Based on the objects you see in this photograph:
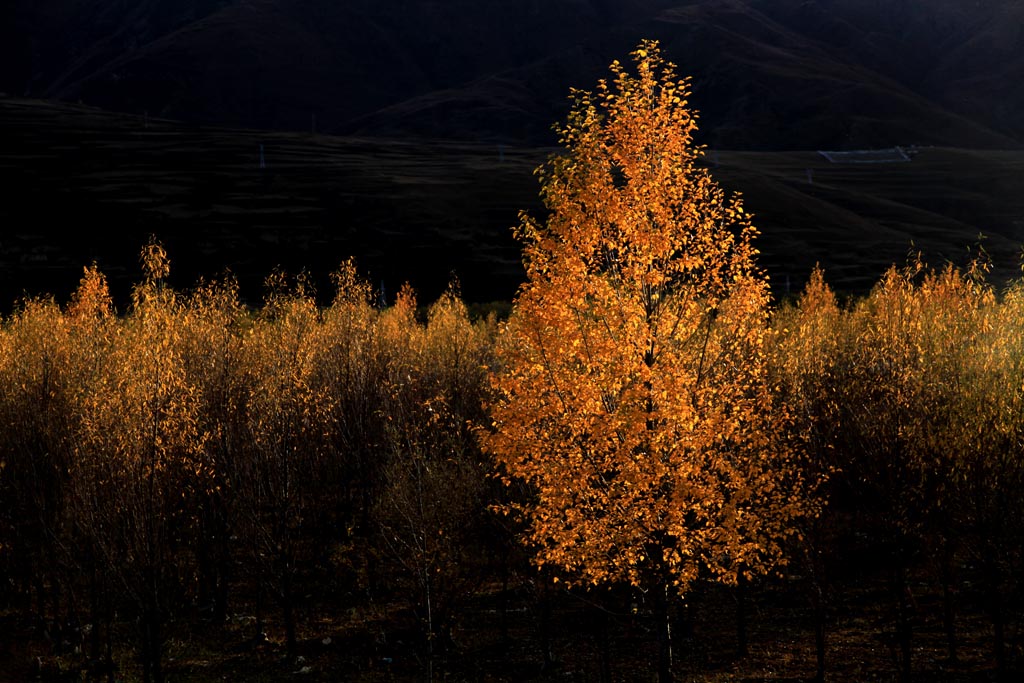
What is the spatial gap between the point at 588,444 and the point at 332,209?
121 meters

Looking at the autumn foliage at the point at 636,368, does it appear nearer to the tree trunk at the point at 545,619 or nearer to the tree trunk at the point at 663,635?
the tree trunk at the point at 663,635

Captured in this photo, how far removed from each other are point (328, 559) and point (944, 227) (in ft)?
492

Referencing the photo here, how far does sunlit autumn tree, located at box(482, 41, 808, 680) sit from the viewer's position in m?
18.8

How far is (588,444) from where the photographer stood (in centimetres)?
1967

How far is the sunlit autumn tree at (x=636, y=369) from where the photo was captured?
61.6 feet

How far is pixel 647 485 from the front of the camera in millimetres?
18422

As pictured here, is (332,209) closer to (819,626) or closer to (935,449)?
(819,626)

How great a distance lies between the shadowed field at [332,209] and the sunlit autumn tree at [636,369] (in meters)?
77.6

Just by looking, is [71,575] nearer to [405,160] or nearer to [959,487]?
[959,487]

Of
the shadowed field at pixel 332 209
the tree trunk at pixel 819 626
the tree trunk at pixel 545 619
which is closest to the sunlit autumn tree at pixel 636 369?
the tree trunk at pixel 819 626

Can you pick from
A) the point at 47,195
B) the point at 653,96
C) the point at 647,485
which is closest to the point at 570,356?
the point at 647,485

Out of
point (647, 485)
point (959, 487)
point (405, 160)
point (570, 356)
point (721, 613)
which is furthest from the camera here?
point (405, 160)

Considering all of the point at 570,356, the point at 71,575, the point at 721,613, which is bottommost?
the point at 721,613

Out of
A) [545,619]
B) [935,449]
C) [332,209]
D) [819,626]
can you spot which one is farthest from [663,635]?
[332,209]
